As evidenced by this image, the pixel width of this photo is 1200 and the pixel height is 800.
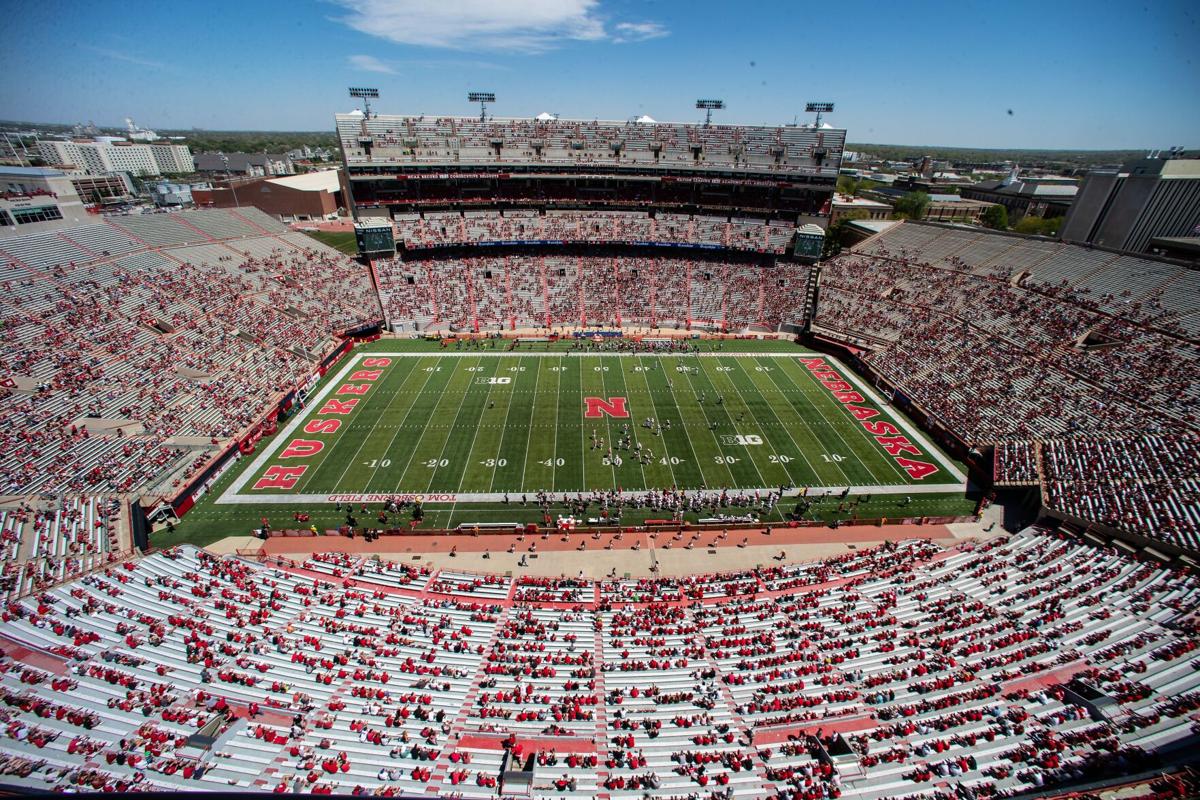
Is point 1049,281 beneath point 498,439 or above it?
above

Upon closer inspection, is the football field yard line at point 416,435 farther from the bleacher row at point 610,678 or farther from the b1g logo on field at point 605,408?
the b1g logo on field at point 605,408

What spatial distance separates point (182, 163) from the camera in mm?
160375

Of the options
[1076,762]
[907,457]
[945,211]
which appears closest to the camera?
[1076,762]

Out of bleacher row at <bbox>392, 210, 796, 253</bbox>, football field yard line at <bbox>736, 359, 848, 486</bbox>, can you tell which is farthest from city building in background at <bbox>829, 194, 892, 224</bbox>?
football field yard line at <bbox>736, 359, 848, 486</bbox>

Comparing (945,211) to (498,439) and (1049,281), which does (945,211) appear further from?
(498,439)

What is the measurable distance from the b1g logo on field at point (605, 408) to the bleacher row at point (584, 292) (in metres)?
14.7

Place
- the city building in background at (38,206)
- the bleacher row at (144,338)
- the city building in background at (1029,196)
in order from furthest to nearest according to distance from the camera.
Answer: the city building in background at (1029,196) < the city building in background at (38,206) < the bleacher row at (144,338)

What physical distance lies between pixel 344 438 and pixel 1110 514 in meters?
37.5

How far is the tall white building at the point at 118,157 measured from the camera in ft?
404

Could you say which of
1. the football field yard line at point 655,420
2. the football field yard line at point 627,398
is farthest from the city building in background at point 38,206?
the football field yard line at point 655,420

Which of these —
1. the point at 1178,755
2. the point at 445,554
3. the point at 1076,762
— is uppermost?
the point at 1178,755

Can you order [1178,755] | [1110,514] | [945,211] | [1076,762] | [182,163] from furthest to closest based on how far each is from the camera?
[182,163] < [945,211] < [1110,514] < [1076,762] < [1178,755]

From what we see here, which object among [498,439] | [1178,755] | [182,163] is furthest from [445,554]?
[182,163]

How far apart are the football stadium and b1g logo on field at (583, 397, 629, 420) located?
8.8 inches
